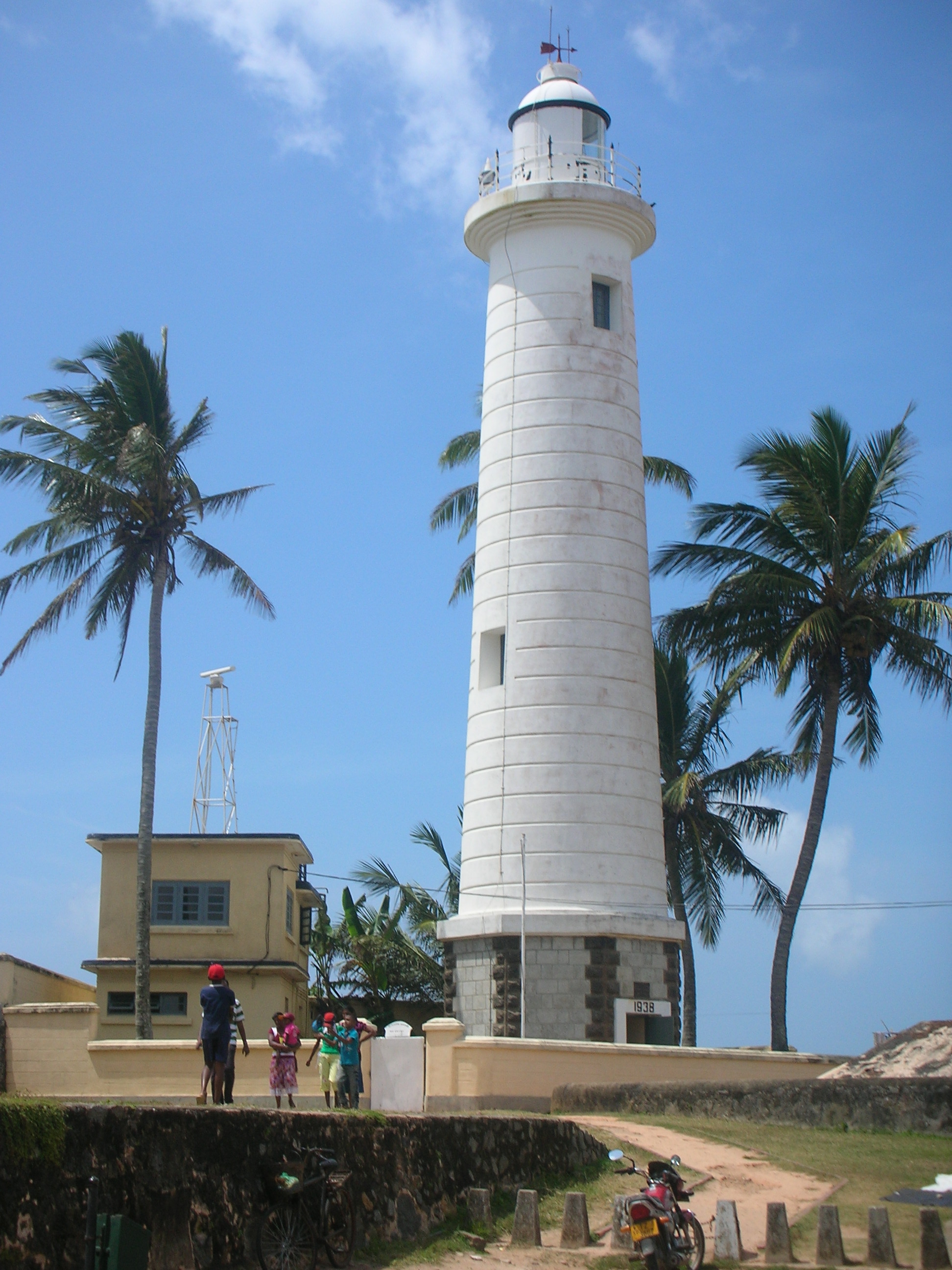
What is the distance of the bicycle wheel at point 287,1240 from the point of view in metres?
10.8

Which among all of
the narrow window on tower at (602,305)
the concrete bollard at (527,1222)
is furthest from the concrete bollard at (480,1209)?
the narrow window on tower at (602,305)

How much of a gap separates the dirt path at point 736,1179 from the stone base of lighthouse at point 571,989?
694 cm

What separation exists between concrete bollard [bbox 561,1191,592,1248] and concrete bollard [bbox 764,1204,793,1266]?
1562mm

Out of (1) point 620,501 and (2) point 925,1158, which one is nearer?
(2) point 925,1158

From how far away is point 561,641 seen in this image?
88.1ft

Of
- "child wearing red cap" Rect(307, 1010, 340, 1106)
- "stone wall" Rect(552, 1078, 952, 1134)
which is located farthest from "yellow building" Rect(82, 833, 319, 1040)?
"stone wall" Rect(552, 1078, 952, 1134)

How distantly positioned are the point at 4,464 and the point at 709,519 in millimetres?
14447

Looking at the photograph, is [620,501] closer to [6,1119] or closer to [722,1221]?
[722,1221]

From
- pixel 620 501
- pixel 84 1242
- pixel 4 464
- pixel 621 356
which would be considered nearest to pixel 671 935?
pixel 620 501

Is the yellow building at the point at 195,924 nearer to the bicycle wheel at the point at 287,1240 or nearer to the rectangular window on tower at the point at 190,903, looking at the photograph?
the rectangular window on tower at the point at 190,903

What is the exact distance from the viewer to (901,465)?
31266 mm

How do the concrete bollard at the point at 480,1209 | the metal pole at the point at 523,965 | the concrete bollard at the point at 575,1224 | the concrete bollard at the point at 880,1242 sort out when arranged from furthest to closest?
the metal pole at the point at 523,965, the concrete bollard at the point at 480,1209, the concrete bollard at the point at 575,1224, the concrete bollard at the point at 880,1242

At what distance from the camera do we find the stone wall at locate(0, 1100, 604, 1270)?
9.19 metres

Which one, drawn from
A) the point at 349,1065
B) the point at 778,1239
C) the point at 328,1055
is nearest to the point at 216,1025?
the point at 349,1065
